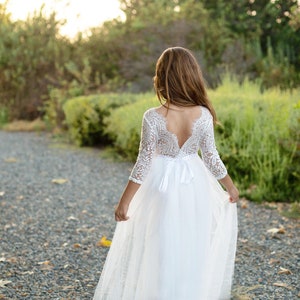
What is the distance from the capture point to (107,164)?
373 inches

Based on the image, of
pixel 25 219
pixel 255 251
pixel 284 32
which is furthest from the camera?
pixel 284 32

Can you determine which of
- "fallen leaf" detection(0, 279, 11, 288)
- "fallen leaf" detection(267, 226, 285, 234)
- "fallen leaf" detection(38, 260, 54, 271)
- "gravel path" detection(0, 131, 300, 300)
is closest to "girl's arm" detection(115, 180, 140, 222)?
"gravel path" detection(0, 131, 300, 300)

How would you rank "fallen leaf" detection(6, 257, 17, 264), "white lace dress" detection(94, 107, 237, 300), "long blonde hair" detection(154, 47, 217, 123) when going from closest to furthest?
"long blonde hair" detection(154, 47, 217, 123) → "white lace dress" detection(94, 107, 237, 300) → "fallen leaf" detection(6, 257, 17, 264)

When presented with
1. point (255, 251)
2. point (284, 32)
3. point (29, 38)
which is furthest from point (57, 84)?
point (255, 251)

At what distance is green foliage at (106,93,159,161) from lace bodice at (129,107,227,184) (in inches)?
202

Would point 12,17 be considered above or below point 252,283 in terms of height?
above

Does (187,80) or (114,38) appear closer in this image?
(187,80)

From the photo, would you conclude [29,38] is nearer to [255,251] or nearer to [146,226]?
[255,251]

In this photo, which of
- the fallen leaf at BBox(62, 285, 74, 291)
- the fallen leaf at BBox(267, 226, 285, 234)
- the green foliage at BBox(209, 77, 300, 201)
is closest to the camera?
the fallen leaf at BBox(62, 285, 74, 291)

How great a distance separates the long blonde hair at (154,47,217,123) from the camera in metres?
3.06

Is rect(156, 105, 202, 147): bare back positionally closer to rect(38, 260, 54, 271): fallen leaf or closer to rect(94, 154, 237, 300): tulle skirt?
rect(94, 154, 237, 300): tulle skirt

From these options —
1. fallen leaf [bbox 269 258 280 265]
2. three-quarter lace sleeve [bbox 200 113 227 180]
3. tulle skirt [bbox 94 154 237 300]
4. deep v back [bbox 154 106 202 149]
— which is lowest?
fallen leaf [bbox 269 258 280 265]

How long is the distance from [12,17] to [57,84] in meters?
3.14

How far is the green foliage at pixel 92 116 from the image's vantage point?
36.1 feet
